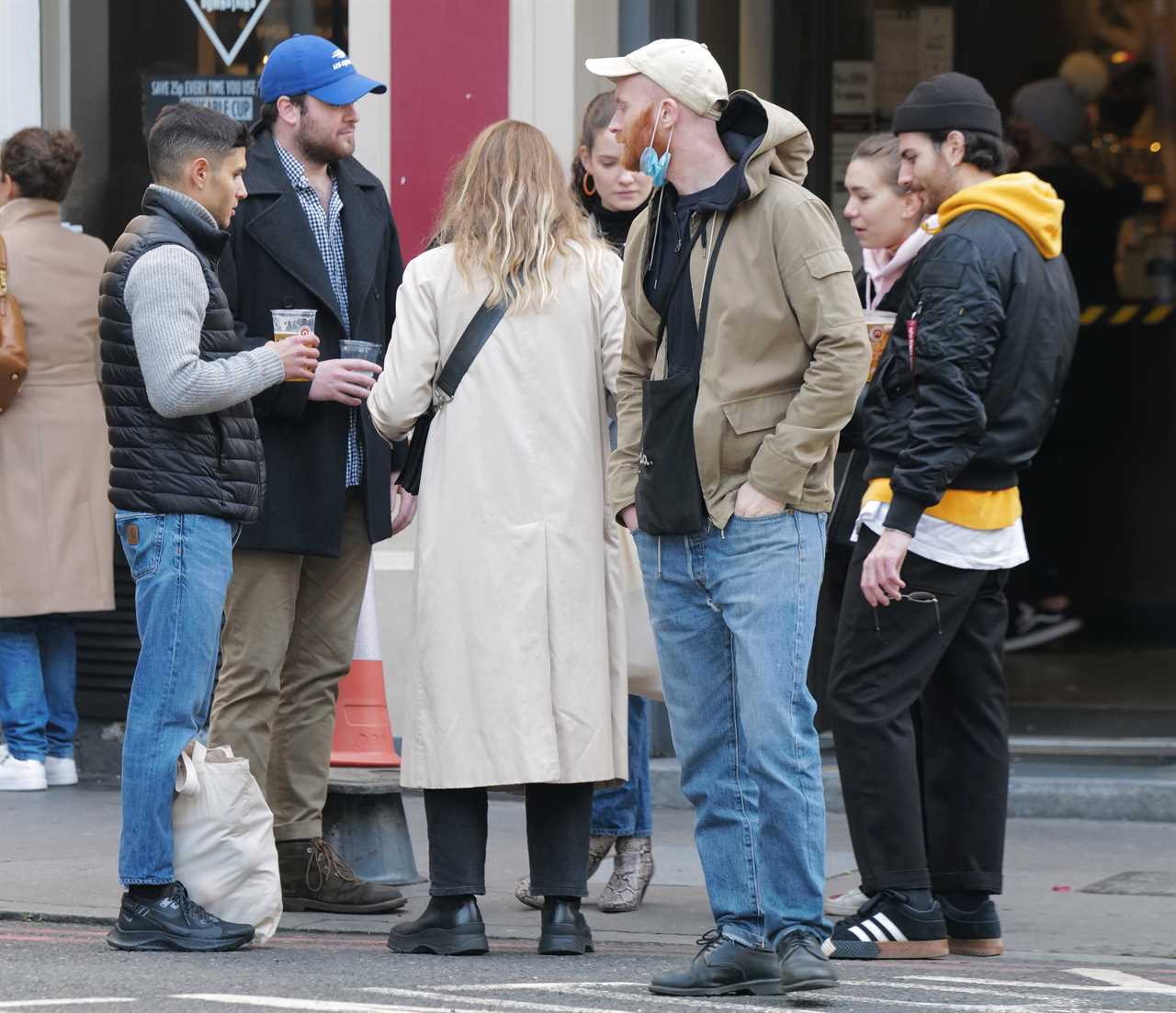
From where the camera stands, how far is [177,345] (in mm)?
5500

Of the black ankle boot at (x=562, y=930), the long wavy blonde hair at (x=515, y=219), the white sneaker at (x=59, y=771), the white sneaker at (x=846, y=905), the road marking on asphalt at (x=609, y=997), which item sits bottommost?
the white sneaker at (x=59, y=771)

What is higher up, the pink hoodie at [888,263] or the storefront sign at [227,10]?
the storefront sign at [227,10]

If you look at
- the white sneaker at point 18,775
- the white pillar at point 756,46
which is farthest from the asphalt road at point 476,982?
the white pillar at point 756,46

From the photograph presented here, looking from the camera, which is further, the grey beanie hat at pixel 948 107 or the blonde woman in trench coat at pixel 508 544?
the grey beanie hat at pixel 948 107

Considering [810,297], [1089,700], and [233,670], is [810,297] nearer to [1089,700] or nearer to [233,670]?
[233,670]

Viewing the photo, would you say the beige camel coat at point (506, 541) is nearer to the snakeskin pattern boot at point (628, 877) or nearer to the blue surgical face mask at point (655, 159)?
the blue surgical face mask at point (655, 159)

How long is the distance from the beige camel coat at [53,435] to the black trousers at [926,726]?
3.67 meters

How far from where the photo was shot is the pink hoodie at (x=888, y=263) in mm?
6125

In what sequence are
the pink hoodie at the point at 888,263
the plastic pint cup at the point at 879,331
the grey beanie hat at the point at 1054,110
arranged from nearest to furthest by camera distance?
the plastic pint cup at the point at 879,331
the pink hoodie at the point at 888,263
the grey beanie hat at the point at 1054,110

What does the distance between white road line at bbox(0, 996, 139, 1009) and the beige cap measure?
2238mm

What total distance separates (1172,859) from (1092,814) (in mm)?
801

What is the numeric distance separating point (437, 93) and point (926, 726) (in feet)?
11.2

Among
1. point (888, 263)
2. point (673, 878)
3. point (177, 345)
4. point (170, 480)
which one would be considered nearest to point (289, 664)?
point (170, 480)

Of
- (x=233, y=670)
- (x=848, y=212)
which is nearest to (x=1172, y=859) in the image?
(x=848, y=212)
